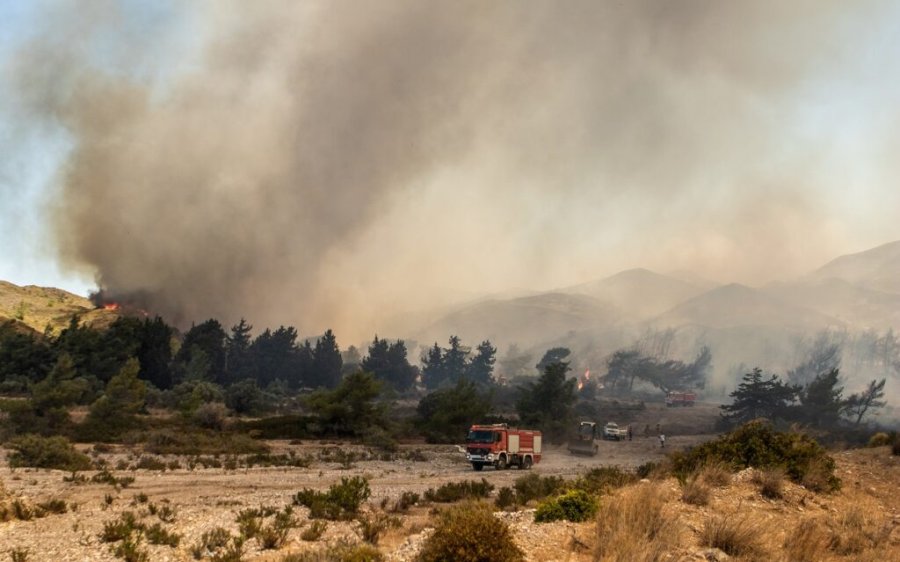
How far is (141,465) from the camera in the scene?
3002 centimetres

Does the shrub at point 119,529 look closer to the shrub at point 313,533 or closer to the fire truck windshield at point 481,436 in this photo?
the shrub at point 313,533

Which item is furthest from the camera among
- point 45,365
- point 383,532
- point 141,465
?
point 45,365

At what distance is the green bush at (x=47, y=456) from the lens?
92.6ft

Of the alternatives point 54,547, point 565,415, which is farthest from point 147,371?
point 54,547

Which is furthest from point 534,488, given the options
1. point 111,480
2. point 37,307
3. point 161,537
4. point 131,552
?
point 37,307

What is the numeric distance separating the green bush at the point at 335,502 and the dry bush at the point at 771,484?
42.4 ft

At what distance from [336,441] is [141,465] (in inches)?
811

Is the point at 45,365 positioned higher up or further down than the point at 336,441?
higher up

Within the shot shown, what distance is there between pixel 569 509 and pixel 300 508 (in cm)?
958

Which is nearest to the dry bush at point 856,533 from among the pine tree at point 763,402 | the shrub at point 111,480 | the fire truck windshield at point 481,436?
the fire truck windshield at point 481,436

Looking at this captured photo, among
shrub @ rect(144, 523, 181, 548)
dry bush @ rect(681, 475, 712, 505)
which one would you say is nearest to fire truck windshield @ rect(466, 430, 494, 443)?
dry bush @ rect(681, 475, 712, 505)

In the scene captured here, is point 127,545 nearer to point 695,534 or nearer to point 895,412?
point 695,534

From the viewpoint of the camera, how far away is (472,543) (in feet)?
31.4

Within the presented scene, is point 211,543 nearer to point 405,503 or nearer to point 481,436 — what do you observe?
point 405,503
